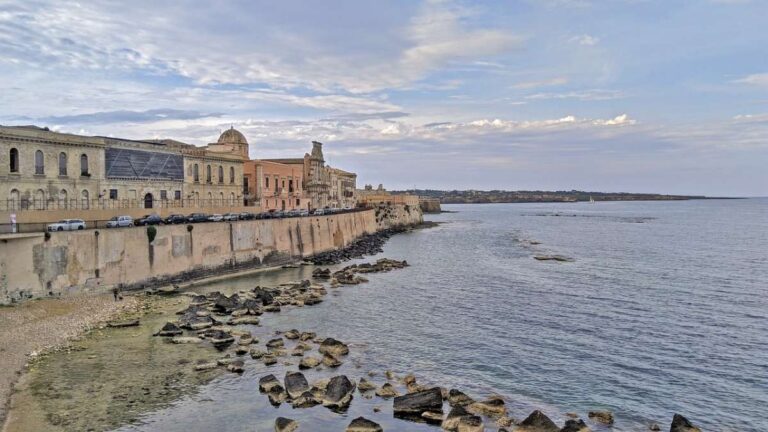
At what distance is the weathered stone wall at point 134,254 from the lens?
107 ft

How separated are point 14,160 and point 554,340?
38.4 m

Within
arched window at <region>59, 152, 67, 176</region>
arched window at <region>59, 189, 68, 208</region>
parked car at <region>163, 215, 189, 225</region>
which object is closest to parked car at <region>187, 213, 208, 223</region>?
parked car at <region>163, 215, 189, 225</region>

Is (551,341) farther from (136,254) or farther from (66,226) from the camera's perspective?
(66,226)

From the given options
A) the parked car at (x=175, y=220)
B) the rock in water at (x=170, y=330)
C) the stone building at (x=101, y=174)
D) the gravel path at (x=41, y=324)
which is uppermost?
the stone building at (x=101, y=174)

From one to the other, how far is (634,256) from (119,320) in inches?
2162

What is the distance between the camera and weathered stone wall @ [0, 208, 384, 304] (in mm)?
32688

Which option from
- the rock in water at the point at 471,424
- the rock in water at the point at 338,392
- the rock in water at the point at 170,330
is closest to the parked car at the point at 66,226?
the rock in water at the point at 170,330

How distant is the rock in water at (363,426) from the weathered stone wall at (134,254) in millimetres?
23727

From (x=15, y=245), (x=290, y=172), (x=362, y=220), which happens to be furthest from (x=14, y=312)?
(x=362, y=220)

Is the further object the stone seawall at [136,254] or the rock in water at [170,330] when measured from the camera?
the stone seawall at [136,254]

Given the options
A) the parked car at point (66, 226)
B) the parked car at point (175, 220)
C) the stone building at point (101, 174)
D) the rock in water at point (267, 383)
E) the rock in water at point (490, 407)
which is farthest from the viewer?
the parked car at point (175, 220)

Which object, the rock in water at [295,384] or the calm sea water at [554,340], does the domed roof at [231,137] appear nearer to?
the calm sea water at [554,340]

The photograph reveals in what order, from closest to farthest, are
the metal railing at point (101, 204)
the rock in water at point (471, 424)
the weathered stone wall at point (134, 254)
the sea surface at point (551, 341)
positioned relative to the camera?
1. the rock in water at point (471, 424)
2. the sea surface at point (551, 341)
3. the weathered stone wall at point (134, 254)
4. the metal railing at point (101, 204)

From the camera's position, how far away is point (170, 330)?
28016 mm
